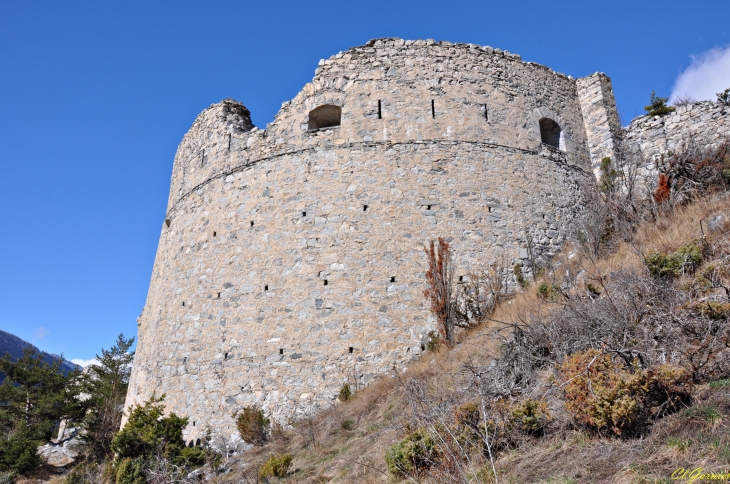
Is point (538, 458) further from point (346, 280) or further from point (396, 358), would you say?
point (346, 280)

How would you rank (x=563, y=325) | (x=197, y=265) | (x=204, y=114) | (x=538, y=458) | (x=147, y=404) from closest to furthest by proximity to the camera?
(x=538, y=458) → (x=563, y=325) → (x=147, y=404) → (x=197, y=265) → (x=204, y=114)

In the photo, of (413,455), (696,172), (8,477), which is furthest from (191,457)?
(696,172)

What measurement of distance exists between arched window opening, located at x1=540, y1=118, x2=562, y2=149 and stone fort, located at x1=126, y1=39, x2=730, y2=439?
40 millimetres

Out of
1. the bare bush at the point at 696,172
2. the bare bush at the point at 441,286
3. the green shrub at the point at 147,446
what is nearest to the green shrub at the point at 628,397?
the bare bush at the point at 441,286

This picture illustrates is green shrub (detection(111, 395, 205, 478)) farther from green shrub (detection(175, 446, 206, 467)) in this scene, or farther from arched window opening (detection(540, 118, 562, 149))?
arched window opening (detection(540, 118, 562, 149))

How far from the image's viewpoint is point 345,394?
28.4ft

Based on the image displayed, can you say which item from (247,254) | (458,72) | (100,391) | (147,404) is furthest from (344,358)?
(100,391)

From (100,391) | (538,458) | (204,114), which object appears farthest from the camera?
(100,391)

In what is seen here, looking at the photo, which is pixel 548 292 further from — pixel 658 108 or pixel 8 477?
pixel 8 477

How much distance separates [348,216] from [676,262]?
564 centimetres

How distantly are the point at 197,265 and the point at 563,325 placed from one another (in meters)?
7.77

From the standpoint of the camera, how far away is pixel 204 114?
12914mm

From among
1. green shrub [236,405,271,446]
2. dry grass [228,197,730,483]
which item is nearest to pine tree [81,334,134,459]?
green shrub [236,405,271,446]

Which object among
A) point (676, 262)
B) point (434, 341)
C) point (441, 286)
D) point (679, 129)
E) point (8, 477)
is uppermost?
point (679, 129)
